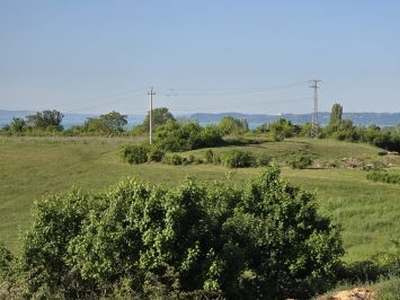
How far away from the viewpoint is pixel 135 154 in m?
41.4

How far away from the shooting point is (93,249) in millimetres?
8852

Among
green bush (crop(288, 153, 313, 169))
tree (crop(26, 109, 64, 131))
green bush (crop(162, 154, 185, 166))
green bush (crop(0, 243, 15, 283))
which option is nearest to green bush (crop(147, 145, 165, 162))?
green bush (crop(162, 154, 185, 166))

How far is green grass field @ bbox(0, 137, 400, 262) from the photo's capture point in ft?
65.2

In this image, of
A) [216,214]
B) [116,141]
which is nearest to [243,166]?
[116,141]

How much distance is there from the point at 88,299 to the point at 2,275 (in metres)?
1.73

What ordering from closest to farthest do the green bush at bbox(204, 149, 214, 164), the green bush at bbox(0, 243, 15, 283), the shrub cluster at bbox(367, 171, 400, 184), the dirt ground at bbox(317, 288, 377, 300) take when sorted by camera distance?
the dirt ground at bbox(317, 288, 377, 300) < the green bush at bbox(0, 243, 15, 283) < the shrub cluster at bbox(367, 171, 400, 184) < the green bush at bbox(204, 149, 214, 164)

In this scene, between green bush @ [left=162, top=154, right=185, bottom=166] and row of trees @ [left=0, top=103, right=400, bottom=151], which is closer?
green bush @ [left=162, top=154, right=185, bottom=166]

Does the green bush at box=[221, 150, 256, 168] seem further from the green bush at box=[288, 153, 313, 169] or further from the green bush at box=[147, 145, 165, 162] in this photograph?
the green bush at box=[147, 145, 165, 162]

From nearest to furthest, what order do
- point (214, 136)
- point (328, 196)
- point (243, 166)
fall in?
point (328, 196) → point (243, 166) → point (214, 136)

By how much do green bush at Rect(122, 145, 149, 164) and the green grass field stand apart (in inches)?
22.2

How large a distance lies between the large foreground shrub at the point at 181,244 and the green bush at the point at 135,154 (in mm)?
30579

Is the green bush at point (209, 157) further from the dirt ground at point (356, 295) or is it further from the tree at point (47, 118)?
the tree at point (47, 118)

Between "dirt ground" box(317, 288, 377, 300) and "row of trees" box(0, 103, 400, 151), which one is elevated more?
"row of trees" box(0, 103, 400, 151)

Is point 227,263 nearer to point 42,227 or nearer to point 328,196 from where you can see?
point 42,227
